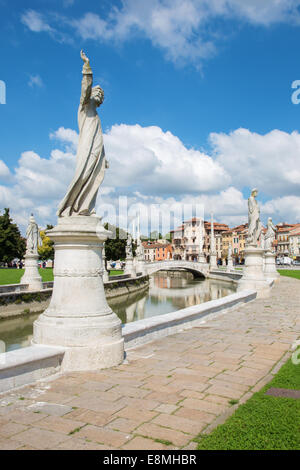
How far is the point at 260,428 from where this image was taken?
3273 millimetres

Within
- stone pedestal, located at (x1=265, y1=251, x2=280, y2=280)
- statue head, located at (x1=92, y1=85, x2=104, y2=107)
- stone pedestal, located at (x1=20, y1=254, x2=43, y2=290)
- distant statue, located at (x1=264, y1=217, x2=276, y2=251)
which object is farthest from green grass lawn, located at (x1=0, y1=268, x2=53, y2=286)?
statue head, located at (x1=92, y1=85, x2=104, y2=107)

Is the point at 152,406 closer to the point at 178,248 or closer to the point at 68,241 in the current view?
the point at 68,241

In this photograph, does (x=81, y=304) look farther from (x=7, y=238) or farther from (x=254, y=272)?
(x=7, y=238)

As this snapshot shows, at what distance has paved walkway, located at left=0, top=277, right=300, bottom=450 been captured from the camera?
3162 millimetres

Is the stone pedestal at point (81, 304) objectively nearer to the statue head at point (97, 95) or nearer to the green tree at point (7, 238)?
the statue head at point (97, 95)

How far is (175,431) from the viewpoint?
329 cm

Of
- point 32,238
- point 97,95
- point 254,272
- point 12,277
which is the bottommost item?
point 12,277

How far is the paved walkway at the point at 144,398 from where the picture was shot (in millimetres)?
3162

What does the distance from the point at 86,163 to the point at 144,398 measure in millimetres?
3247

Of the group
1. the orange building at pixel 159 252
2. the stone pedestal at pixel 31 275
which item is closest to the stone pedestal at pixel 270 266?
the stone pedestal at pixel 31 275

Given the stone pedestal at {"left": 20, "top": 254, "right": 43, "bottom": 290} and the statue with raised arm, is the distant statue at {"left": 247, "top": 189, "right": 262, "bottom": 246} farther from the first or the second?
the stone pedestal at {"left": 20, "top": 254, "right": 43, "bottom": 290}

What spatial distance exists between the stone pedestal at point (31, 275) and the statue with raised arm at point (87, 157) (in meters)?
15.3

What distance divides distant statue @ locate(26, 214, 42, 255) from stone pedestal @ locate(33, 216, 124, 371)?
1567cm

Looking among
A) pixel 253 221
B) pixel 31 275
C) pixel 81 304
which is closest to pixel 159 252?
pixel 31 275
